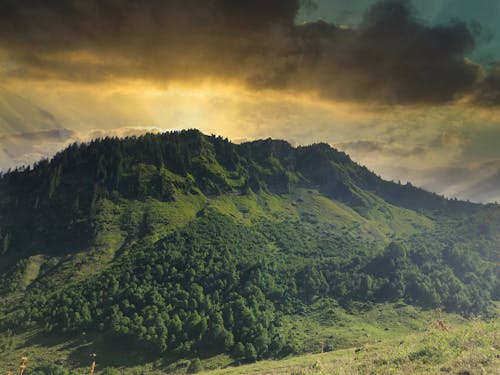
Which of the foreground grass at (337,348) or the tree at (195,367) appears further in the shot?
the tree at (195,367)

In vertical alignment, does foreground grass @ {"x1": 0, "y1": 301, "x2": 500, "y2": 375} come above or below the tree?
above

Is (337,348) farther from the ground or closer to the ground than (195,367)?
farther from the ground

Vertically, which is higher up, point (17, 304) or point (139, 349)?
point (17, 304)

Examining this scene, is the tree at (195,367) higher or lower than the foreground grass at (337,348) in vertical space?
lower

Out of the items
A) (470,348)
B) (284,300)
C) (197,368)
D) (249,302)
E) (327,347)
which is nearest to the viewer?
(470,348)

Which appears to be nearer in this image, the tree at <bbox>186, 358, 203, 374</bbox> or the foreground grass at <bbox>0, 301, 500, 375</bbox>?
the foreground grass at <bbox>0, 301, 500, 375</bbox>

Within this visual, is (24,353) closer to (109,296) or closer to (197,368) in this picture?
(109,296)

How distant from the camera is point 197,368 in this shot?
12531 centimetres

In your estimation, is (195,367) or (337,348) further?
(337,348)

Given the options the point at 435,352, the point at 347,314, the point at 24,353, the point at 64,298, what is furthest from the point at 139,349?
the point at 435,352

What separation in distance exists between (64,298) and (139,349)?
174 ft

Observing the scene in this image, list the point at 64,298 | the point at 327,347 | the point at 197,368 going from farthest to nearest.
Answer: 1. the point at 64,298
2. the point at 327,347
3. the point at 197,368

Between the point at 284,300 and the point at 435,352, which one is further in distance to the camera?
the point at 284,300

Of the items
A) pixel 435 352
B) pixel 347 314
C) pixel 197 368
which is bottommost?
pixel 197 368
